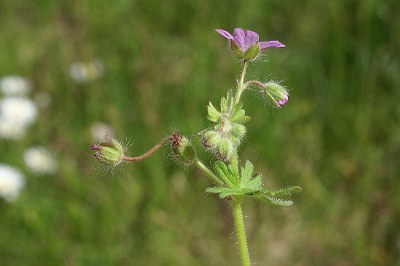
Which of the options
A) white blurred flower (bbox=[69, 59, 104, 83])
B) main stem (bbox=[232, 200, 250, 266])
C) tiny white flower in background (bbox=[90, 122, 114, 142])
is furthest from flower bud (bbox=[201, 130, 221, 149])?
white blurred flower (bbox=[69, 59, 104, 83])

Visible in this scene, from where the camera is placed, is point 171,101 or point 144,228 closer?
point 144,228

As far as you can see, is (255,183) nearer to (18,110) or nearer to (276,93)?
(276,93)

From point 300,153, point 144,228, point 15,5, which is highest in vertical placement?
point 15,5

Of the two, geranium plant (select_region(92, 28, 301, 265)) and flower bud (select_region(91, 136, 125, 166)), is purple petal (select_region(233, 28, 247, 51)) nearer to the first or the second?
geranium plant (select_region(92, 28, 301, 265))

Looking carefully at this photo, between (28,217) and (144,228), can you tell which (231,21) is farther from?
(28,217)

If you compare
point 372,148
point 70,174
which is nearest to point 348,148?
point 372,148

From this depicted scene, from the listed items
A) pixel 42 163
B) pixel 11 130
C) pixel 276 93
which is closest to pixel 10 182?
pixel 42 163
